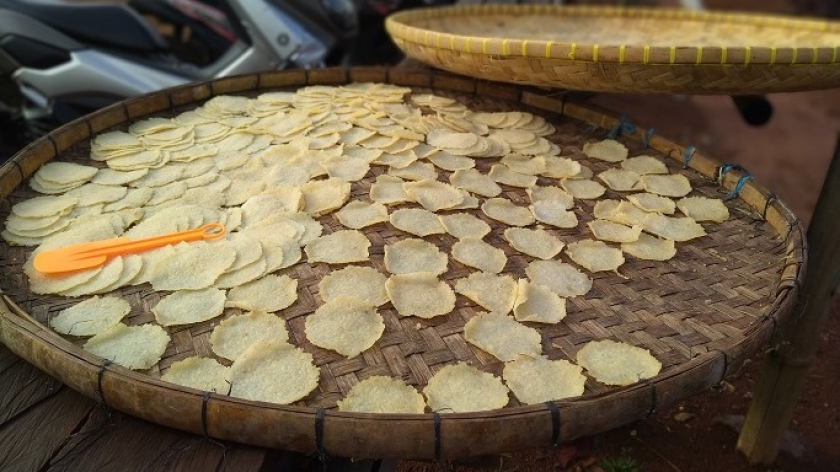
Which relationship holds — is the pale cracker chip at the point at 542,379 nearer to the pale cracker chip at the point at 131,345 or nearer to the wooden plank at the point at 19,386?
the pale cracker chip at the point at 131,345

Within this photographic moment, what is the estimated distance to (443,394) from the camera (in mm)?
1374

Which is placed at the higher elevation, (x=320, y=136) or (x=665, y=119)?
(x=320, y=136)

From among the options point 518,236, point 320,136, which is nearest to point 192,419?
point 518,236

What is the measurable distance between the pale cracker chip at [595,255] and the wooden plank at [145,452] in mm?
1066

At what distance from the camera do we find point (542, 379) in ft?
4.68

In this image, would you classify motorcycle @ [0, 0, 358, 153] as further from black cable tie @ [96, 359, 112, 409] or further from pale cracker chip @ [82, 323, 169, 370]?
black cable tie @ [96, 359, 112, 409]

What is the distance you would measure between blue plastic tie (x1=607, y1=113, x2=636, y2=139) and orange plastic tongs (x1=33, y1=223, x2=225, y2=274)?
1.72 meters

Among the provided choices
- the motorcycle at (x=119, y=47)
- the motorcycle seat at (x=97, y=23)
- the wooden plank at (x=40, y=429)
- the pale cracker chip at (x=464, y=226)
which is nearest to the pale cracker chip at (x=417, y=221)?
Result: the pale cracker chip at (x=464, y=226)

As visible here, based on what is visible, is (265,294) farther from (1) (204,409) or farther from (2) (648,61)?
(2) (648,61)

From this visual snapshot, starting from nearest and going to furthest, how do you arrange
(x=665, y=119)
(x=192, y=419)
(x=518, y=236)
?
(x=192, y=419) → (x=518, y=236) → (x=665, y=119)

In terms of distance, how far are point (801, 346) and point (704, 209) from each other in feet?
3.19

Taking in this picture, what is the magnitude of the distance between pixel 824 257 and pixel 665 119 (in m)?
4.97

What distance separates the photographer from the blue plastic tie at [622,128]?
2.71m

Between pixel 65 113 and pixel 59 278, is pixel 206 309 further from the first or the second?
pixel 65 113
